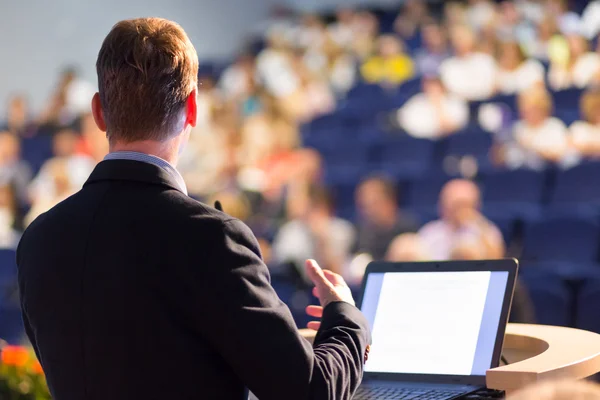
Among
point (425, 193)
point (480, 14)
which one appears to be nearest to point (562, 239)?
point (425, 193)

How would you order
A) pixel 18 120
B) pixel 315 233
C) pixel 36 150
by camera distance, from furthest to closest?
pixel 18 120 → pixel 36 150 → pixel 315 233

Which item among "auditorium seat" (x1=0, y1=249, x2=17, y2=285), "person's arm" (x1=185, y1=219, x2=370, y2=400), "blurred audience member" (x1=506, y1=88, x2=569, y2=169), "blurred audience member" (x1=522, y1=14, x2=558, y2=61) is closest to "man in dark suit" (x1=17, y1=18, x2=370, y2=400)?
"person's arm" (x1=185, y1=219, x2=370, y2=400)

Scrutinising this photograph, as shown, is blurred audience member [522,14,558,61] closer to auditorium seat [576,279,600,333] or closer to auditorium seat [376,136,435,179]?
auditorium seat [376,136,435,179]

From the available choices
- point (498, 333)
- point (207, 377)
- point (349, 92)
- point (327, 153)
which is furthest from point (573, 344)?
point (349, 92)

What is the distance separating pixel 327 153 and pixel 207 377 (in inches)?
224

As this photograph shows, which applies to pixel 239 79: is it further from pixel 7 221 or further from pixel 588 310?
pixel 588 310

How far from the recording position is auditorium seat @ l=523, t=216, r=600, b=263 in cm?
446

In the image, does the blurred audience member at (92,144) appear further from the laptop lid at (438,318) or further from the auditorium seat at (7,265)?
the laptop lid at (438,318)

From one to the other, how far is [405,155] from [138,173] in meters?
5.30

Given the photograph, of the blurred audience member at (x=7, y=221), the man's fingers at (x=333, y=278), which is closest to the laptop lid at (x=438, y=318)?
the man's fingers at (x=333, y=278)

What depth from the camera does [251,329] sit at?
94 cm

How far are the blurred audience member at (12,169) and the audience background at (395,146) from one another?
0.02 meters

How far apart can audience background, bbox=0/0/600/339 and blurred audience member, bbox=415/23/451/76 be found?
0.06 ft

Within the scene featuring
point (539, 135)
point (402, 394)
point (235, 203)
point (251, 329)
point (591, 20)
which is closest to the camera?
point (251, 329)
